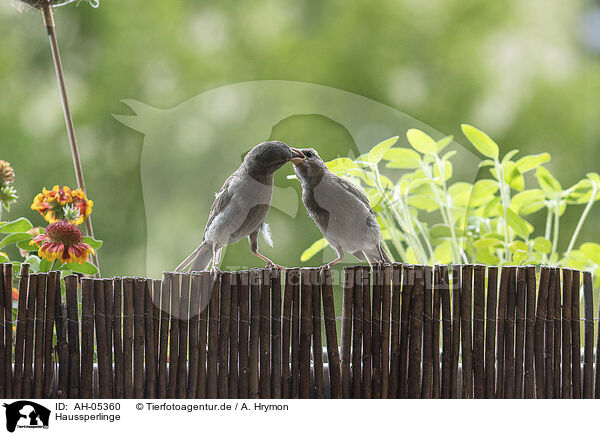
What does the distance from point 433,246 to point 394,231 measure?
0.49ft

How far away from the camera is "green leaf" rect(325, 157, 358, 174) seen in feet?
2.36

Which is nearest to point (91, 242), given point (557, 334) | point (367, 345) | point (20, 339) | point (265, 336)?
point (20, 339)

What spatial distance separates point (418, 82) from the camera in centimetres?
99

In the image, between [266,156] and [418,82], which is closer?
[266,156]

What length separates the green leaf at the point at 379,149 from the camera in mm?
754

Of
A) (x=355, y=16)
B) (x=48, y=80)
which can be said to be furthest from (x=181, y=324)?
(x=355, y=16)

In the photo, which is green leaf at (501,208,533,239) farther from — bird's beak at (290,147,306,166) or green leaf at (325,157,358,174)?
bird's beak at (290,147,306,166)

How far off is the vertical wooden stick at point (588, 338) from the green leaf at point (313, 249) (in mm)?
314

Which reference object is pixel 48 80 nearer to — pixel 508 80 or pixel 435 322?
pixel 435 322

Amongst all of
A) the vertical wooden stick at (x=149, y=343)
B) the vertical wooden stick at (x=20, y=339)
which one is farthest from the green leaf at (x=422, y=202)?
the vertical wooden stick at (x=20, y=339)

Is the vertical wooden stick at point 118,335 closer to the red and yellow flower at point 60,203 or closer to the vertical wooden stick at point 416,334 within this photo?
the red and yellow flower at point 60,203

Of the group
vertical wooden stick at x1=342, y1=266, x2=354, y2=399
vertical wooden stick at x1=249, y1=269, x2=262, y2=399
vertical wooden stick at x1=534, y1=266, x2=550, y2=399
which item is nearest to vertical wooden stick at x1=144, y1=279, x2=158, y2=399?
vertical wooden stick at x1=249, y1=269, x2=262, y2=399
